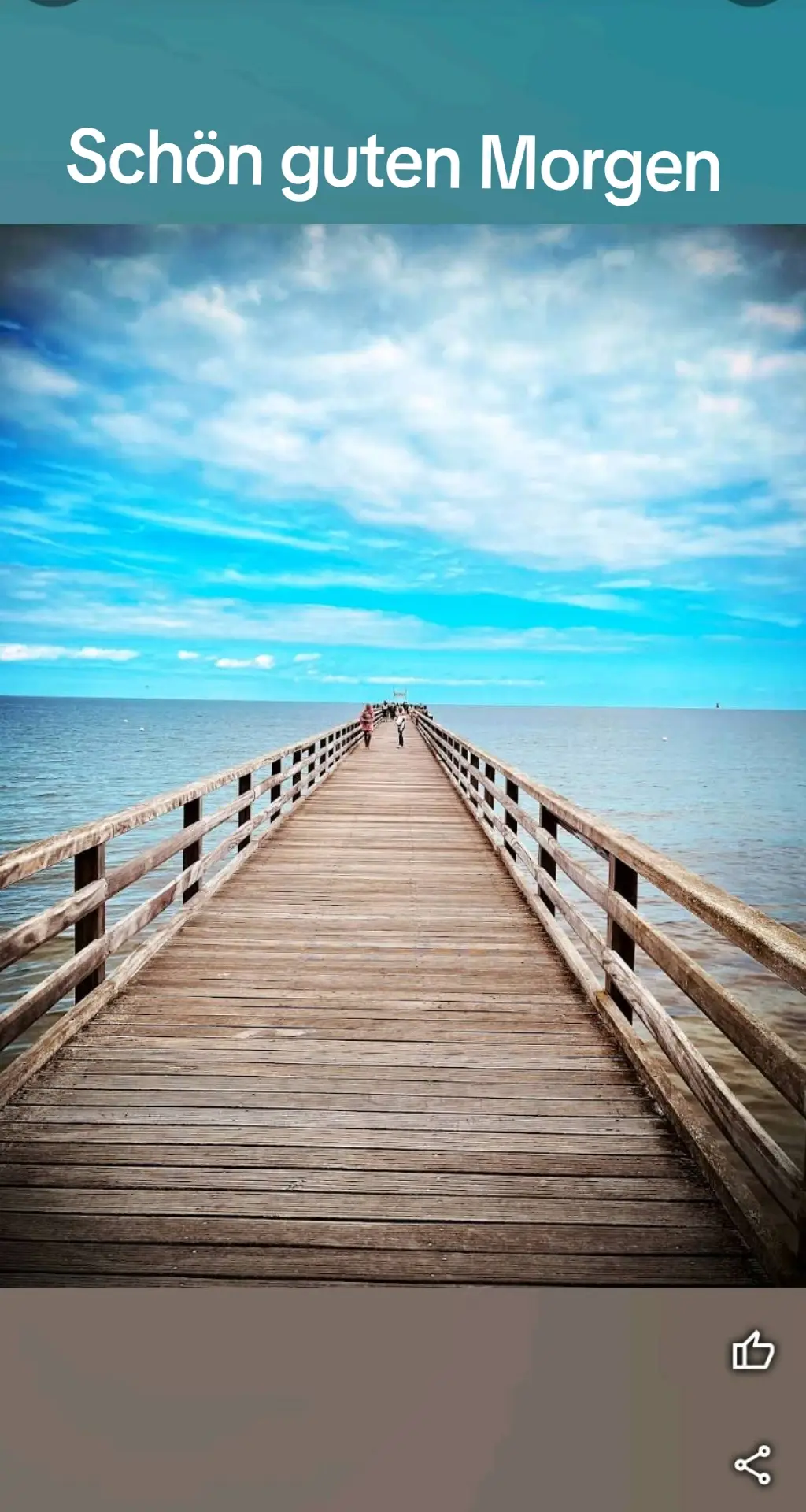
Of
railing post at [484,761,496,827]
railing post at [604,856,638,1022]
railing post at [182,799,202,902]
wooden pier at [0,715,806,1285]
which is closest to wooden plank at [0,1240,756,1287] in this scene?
wooden pier at [0,715,806,1285]

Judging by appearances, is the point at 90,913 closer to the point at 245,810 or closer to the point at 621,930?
the point at 621,930

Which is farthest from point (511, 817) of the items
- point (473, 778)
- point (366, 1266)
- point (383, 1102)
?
point (366, 1266)

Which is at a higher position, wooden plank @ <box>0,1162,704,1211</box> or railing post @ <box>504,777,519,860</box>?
railing post @ <box>504,777,519,860</box>

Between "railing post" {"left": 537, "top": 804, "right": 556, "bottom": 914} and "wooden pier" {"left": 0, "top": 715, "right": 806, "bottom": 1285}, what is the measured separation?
33mm

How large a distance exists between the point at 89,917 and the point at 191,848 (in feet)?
6.23

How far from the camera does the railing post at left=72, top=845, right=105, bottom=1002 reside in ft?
13.0
